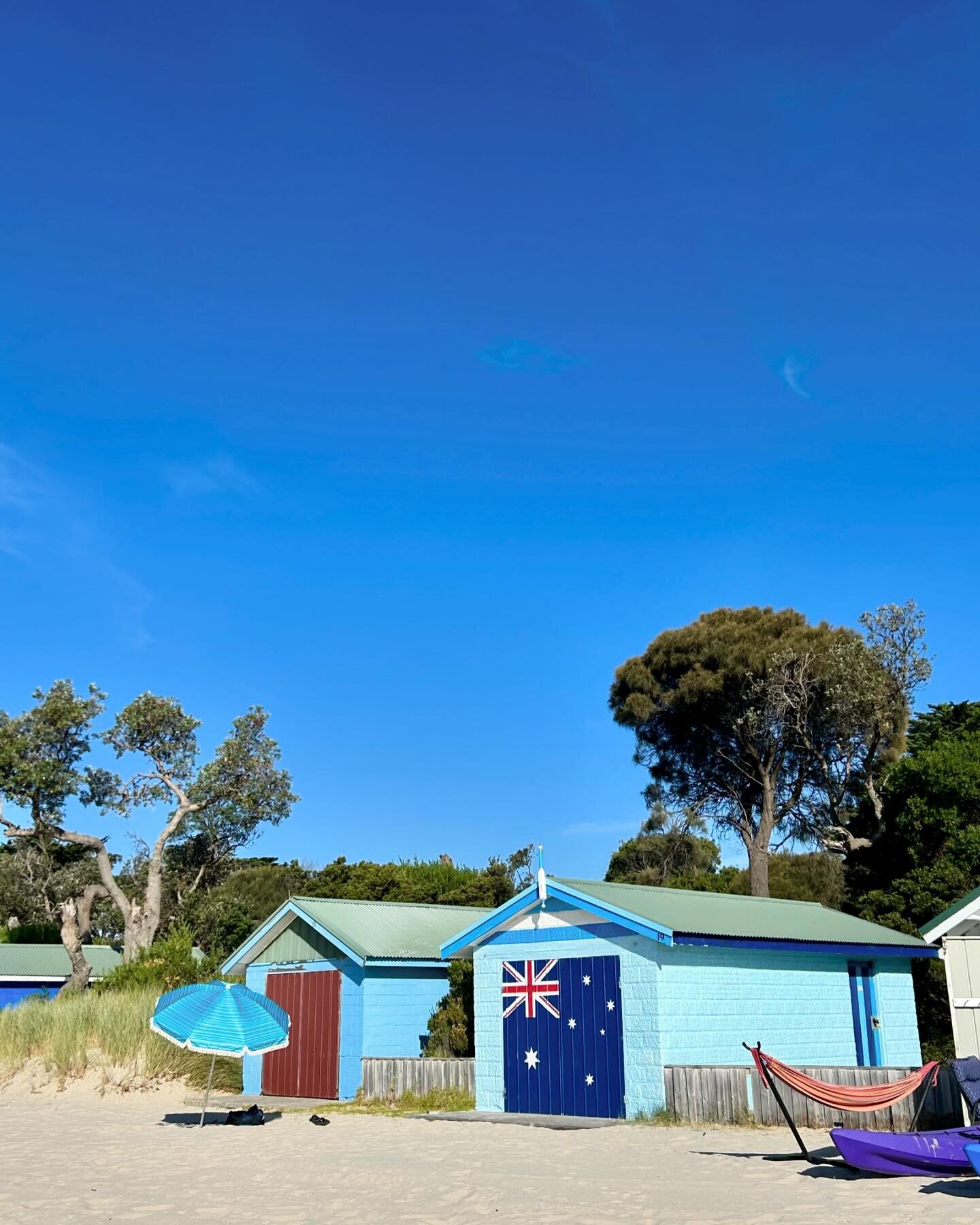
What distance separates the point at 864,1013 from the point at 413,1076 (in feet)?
25.7

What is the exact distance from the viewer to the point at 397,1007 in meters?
20.3

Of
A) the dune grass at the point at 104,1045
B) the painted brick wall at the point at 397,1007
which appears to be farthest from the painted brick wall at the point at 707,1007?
the dune grass at the point at 104,1045

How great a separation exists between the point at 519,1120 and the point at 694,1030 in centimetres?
285

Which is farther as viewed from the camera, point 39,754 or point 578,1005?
point 39,754

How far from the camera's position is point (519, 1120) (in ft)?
51.3

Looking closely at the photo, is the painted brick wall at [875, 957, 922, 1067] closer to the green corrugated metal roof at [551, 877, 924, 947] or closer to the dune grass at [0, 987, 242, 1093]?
the green corrugated metal roof at [551, 877, 924, 947]

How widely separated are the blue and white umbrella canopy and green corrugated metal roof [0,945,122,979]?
80.1 feet

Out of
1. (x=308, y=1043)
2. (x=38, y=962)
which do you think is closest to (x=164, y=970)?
(x=308, y=1043)

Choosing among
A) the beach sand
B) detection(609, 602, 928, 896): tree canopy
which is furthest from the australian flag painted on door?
detection(609, 602, 928, 896): tree canopy

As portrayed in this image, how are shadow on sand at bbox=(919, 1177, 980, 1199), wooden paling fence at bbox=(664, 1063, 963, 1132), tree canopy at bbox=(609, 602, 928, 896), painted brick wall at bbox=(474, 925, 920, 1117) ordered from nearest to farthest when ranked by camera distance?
shadow on sand at bbox=(919, 1177, 980, 1199)
wooden paling fence at bbox=(664, 1063, 963, 1132)
painted brick wall at bbox=(474, 925, 920, 1117)
tree canopy at bbox=(609, 602, 928, 896)

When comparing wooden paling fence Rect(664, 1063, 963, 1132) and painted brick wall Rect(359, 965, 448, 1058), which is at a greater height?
painted brick wall Rect(359, 965, 448, 1058)

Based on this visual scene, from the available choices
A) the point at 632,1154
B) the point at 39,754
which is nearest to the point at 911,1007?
the point at 632,1154

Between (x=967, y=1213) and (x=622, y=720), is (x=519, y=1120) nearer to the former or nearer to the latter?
(x=967, y=1213)

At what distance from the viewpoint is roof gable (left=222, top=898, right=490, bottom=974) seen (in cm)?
2044
